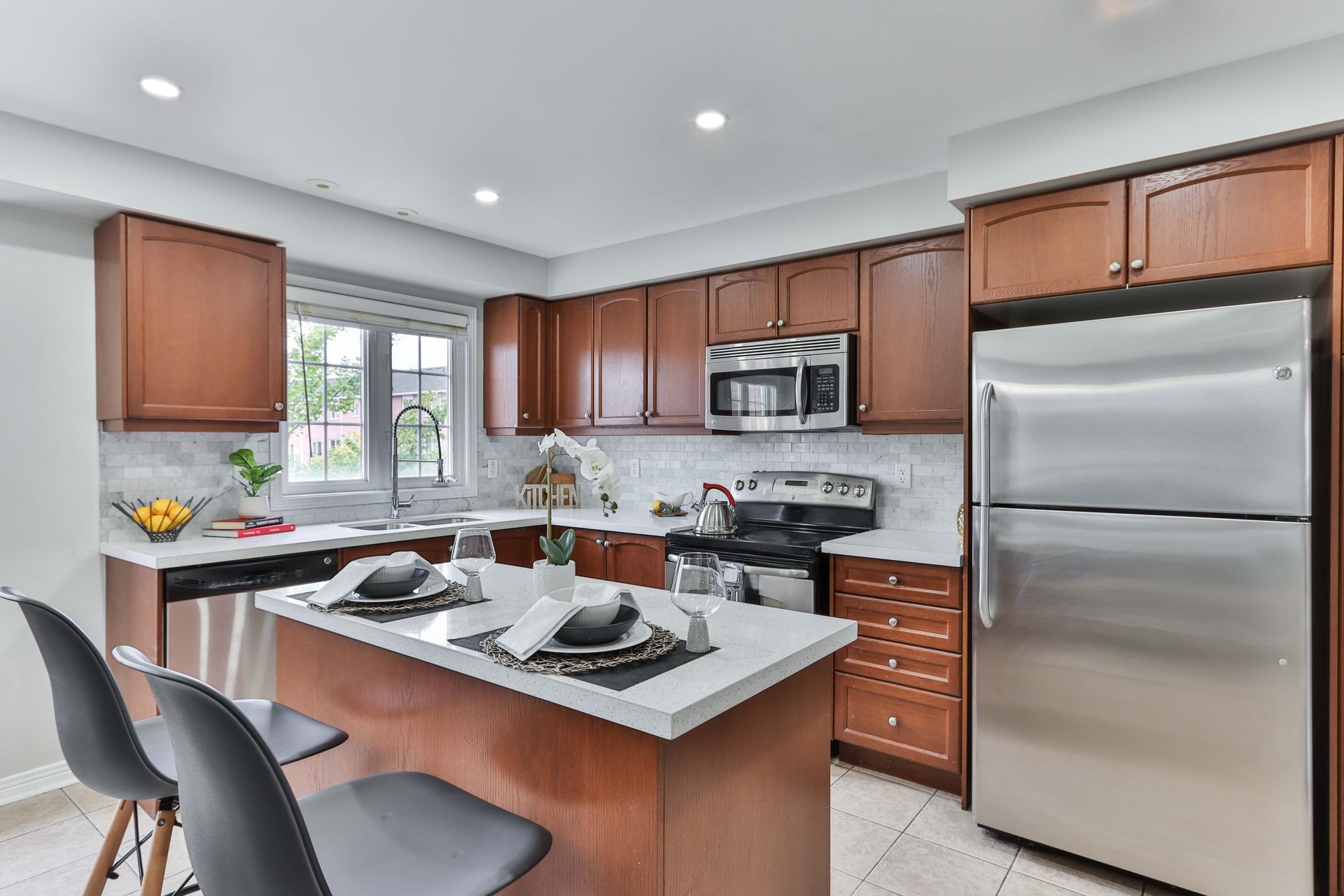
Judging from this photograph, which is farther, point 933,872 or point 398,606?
point 933,872

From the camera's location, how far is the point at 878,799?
2777mm

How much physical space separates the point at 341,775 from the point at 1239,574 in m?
2.53

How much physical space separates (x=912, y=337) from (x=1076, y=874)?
6.67 ft

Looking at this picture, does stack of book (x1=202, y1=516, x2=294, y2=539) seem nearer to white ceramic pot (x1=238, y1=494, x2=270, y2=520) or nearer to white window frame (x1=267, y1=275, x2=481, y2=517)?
white ceramic pot (x1=238, y1=494, x2=270, y2=520)

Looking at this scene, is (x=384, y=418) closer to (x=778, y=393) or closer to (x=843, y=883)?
(x=778, y=393)

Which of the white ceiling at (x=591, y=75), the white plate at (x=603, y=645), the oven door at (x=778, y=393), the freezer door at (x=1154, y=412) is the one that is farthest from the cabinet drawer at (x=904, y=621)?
the white ceiling at (x=591, y=75)

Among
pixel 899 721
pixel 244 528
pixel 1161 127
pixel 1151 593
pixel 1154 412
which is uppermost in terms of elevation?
pixel 1161 127

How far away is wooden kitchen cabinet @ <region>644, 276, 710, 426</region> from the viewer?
384cm

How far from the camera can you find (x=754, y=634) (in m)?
1.54

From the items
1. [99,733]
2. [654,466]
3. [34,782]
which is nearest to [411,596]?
[99,733]

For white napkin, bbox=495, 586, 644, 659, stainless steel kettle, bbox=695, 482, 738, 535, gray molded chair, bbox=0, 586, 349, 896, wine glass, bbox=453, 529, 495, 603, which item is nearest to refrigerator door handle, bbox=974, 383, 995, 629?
stainless steel kettle, bbox=695, 482, 738, 535

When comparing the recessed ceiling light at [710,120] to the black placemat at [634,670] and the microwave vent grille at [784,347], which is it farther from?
the black placemat at [634,670]

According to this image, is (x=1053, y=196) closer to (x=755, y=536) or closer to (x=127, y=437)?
(x=755, y=536)

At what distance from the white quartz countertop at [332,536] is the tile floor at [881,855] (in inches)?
36.4
